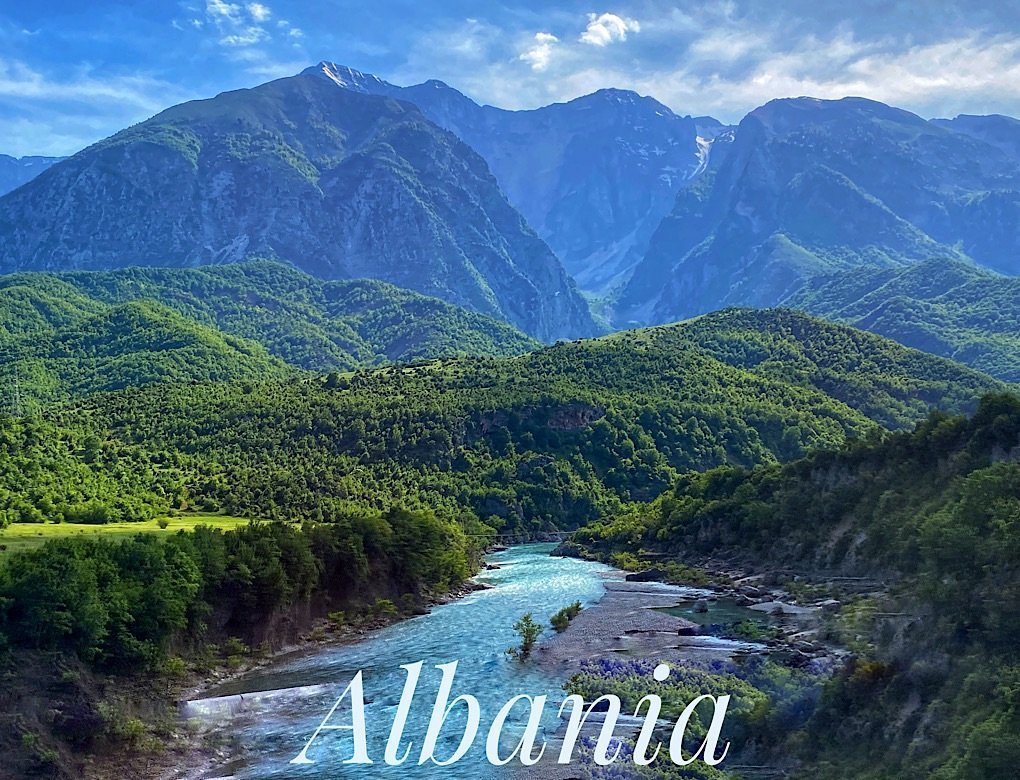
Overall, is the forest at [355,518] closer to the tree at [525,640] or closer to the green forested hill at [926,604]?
the green forested hill at [926,604]

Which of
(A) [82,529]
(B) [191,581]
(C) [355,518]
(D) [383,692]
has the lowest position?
(D) [383,692]

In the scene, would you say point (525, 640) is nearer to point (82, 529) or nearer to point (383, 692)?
point (383, 692)

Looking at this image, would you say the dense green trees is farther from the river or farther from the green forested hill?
the green forested hill

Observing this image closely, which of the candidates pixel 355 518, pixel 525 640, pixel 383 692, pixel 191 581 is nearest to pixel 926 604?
pixel 383 692

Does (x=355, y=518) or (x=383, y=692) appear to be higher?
(x=355, y=518)

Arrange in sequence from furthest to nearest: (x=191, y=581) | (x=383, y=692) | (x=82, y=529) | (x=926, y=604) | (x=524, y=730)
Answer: (x=82, y=529), (x=191, y=581), (x=383, y=692), (x=524, y=730), (x=926, y=604)

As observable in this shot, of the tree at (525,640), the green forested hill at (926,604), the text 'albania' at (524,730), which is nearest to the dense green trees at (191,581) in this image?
the text 'albania' at (524,730)

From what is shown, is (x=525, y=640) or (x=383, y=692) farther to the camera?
(x=525, y=640)
